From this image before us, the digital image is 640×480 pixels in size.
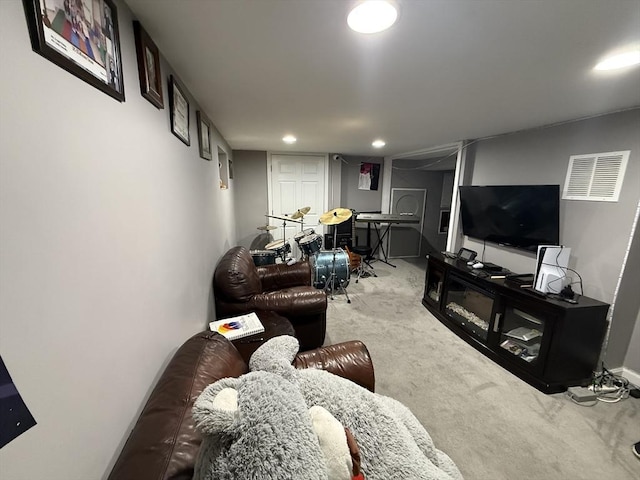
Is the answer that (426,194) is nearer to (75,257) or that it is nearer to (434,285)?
(434,285)

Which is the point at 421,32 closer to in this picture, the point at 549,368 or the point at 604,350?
the point at 549,368

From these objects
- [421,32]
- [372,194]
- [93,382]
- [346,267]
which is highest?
[421,32]

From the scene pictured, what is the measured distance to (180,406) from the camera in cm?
81

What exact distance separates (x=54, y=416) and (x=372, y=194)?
5197 mm

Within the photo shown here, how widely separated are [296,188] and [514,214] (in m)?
3.46

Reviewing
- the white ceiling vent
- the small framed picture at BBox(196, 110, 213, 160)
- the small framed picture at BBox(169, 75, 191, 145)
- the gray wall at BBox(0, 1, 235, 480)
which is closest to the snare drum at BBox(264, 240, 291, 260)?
the small framed picture at BBox(196, 110, 213, 160)

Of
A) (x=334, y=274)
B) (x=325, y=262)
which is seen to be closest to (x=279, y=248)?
(x=325, y=262)

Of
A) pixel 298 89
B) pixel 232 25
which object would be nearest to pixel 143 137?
pixel 232 25

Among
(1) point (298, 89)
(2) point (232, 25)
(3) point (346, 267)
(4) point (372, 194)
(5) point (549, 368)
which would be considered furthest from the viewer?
(4) point (372, 194)

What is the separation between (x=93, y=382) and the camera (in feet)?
2.13

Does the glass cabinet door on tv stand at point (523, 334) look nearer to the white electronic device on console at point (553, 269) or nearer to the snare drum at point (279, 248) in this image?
the white electronic device on console at point (553, 269)

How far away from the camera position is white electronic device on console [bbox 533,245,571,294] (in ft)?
6.57

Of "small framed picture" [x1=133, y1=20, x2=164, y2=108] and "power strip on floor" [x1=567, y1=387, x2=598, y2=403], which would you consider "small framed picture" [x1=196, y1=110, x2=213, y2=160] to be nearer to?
"small framed picture" [x1=133, y1=20, x2=164, y2=108]

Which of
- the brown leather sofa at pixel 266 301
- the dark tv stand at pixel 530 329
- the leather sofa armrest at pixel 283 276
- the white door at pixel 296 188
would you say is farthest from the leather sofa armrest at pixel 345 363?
the white door at pixel 296 188
